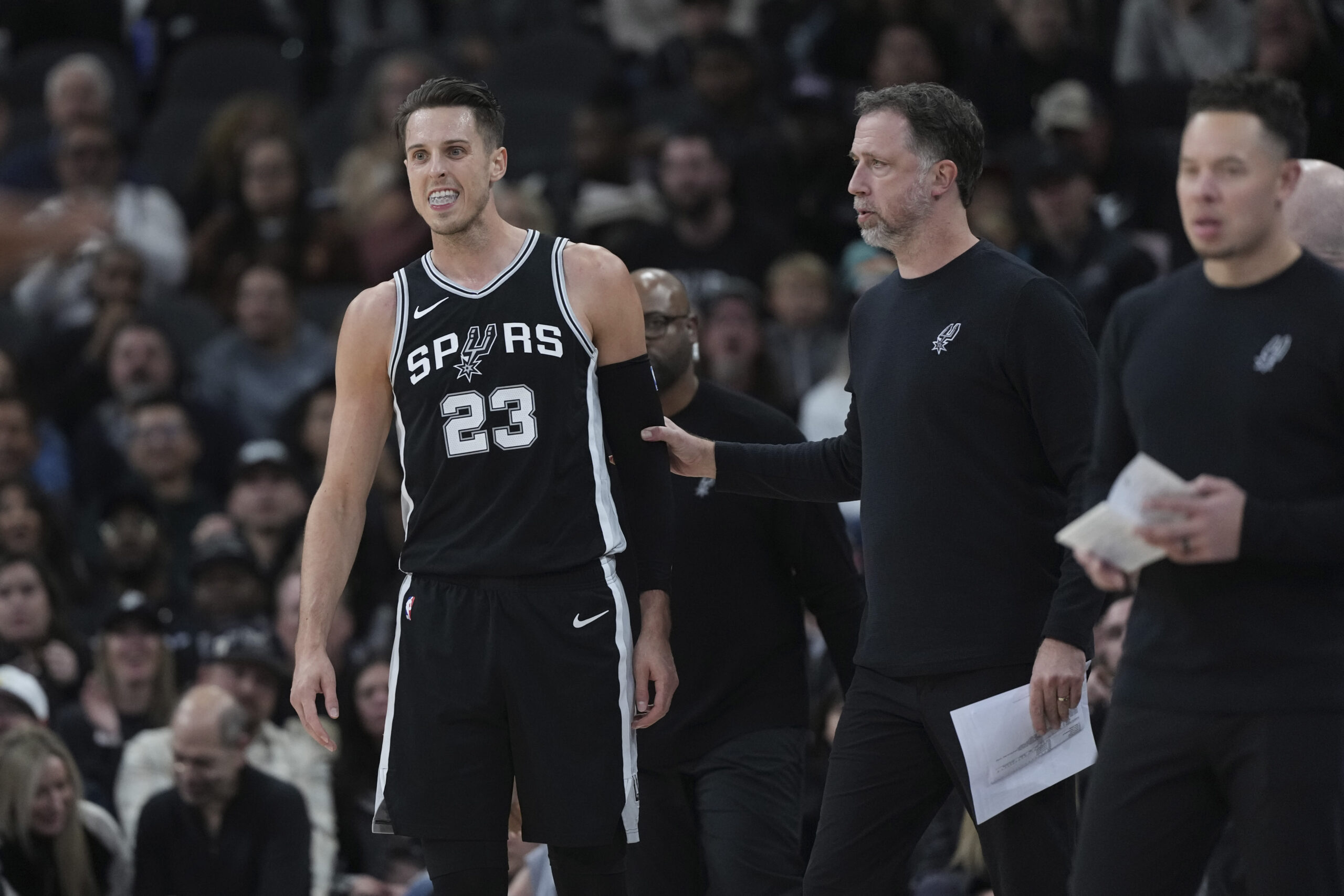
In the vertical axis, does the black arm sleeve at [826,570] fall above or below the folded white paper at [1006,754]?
above

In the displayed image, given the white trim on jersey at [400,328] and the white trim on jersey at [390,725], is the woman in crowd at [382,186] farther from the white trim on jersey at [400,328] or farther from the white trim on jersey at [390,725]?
the white trim on jersey at [390,725]

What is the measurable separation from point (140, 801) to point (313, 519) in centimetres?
373

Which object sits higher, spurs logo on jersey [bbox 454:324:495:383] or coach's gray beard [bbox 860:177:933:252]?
coach's gray beard [bbox 860:177:933:252]

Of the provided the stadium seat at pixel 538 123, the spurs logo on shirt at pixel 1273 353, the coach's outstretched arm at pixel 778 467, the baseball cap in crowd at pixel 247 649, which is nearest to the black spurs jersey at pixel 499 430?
the coach's outstretched arm at pixel 778 467

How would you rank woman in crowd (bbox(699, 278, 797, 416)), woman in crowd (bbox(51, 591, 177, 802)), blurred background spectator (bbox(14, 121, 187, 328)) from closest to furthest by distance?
1. woman in crowd (bbox(51, 591, 177, 802))
2. woman in crowd (bbox(699, 278, 797, 416))
3. blurred background spectator (bbox(14, 121, 187, 328))

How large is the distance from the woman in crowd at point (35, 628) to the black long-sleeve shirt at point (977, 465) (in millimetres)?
5192

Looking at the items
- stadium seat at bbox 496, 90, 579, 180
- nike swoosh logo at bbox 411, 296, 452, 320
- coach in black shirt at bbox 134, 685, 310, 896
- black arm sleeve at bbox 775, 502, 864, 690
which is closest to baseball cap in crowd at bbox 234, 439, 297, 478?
coach in black shirt at bbox 134, 685, 310, 896

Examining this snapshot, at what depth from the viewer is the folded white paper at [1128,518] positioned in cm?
336

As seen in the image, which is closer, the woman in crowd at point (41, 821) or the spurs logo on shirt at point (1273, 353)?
the spurs logo on shirt at point (1273, 353)

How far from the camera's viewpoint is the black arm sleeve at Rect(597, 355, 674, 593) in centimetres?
459

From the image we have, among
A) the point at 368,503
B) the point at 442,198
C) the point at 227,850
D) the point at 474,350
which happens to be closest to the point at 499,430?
the point at 474,350

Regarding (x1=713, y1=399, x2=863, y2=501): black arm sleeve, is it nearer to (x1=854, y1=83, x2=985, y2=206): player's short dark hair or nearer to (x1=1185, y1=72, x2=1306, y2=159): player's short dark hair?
(x1=854, y1=83, x2=985, y2=206): player's short dark hair

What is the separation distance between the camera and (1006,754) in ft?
13.8

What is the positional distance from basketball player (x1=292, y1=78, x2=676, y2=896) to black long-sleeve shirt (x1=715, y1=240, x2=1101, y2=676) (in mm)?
642
